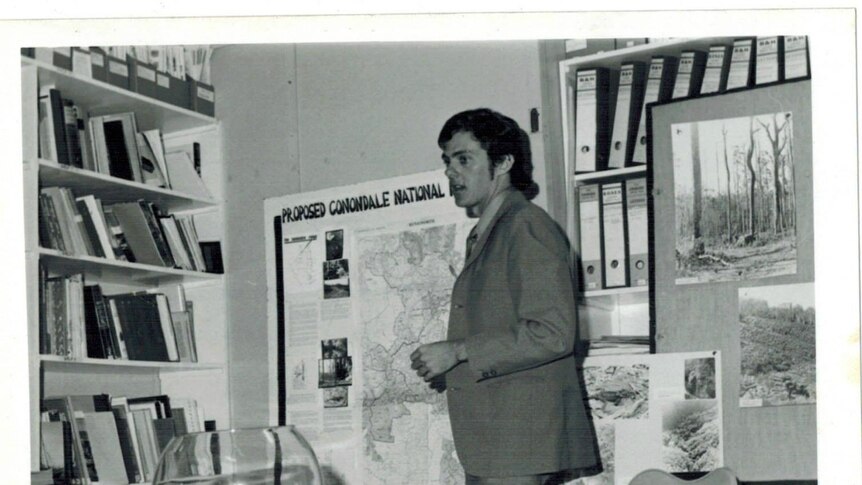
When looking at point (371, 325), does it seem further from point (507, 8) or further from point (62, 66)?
point (507, 8)

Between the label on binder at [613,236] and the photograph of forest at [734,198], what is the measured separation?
0.17 metres

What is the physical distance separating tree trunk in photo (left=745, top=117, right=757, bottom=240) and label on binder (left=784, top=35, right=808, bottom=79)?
0.15 metres

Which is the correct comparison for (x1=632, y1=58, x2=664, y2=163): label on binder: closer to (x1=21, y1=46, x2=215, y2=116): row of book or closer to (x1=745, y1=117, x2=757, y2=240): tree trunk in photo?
(x1=745, y1=117, x2=757, y2=240): tree trunk in photo

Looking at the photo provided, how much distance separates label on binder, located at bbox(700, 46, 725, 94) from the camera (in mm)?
2533

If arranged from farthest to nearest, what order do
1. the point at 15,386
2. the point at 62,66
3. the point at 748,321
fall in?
the point at 62,66
the point at 748,321
the point at 15,386

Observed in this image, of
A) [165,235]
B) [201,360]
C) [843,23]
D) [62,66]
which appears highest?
[62,66]

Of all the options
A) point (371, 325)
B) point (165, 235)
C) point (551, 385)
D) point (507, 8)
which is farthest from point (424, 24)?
point (165, 235)

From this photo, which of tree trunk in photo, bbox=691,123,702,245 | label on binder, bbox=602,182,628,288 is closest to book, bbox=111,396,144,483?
label on binder, bbox=602,182,628,288

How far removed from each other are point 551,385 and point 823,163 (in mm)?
985

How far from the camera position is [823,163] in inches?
62.6

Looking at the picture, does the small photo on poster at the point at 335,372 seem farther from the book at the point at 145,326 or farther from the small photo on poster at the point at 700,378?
the small photo on poster at the point at 700,378

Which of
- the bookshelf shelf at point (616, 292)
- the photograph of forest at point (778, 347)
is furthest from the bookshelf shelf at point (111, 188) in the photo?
the photograph of forest at point (778, 347)

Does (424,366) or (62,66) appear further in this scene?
(62,66)

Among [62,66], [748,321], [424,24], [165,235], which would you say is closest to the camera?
[424,24]
